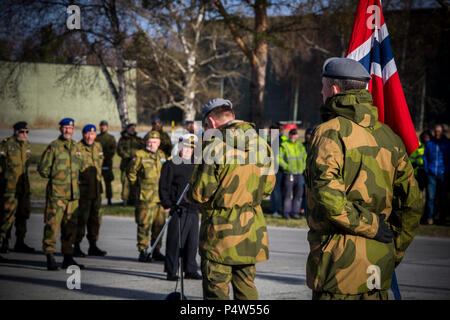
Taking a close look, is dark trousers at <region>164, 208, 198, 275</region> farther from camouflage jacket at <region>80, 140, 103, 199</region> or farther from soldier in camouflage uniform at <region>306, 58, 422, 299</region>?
soldier in camouflage uniform at <region>306, 58, 422, 299</region>

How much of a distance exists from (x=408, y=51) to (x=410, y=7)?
1.89m

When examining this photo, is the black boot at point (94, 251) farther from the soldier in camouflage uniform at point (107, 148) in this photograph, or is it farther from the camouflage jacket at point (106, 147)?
the camouflage jacket at point (106, 147)

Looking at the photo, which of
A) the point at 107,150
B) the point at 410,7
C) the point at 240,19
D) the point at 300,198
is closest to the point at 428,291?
the point at 300,198

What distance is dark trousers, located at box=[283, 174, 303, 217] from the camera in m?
12.6

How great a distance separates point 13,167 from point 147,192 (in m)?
2.52

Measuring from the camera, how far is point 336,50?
24.3 m

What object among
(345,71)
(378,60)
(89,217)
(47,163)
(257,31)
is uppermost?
(257,31)

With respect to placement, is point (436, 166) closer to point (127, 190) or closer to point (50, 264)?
point (127, 190)

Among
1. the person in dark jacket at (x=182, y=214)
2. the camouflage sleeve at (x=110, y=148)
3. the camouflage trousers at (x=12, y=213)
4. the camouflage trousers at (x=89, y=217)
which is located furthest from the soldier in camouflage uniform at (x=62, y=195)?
the camouflage sleeve at (x=110, y=148)

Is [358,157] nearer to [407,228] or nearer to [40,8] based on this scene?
[407,228]

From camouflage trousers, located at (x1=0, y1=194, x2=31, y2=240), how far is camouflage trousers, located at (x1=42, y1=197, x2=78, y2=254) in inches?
55.7

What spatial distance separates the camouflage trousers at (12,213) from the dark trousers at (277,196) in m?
6.06

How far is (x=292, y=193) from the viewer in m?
12.9

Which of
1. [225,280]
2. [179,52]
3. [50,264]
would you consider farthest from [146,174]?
[179,52]
